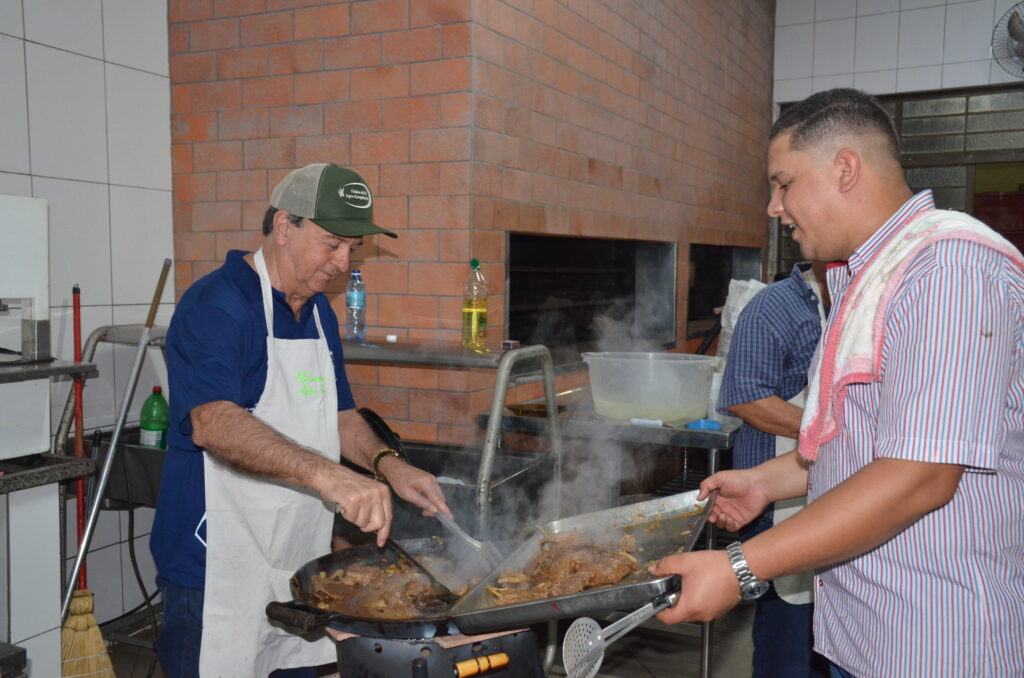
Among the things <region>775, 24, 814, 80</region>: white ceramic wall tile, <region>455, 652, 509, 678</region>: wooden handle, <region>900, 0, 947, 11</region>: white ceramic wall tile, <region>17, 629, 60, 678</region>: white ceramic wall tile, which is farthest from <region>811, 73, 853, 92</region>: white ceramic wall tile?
<region>17, 629, 60, 678</region>: white ceramic wall tile

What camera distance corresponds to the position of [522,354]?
10.2 ft

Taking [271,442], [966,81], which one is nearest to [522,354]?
[271,442]

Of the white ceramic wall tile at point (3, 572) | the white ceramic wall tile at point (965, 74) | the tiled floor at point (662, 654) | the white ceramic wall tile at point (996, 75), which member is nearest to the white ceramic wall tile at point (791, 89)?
the white ceramic wall tile at point (965, 74)

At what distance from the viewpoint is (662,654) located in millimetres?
4066

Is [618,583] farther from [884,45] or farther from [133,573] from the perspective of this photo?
[884,45]

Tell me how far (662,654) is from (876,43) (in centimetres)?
571

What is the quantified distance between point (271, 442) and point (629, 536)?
0.98 m

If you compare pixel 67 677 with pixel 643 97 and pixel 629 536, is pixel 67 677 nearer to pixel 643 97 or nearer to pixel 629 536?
pixel 629 536

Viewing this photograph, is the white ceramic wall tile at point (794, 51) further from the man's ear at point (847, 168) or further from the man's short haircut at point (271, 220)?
the man's ear at point (847, 168)

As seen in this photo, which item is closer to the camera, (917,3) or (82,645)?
(82,645)

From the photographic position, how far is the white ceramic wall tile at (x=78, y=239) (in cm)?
349

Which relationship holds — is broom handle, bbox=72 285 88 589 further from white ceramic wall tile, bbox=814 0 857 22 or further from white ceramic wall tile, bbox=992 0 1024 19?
white ceramic wall tile, bbox=992 0 1024 19

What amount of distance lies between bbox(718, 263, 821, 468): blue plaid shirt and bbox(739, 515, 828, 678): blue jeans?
0.72 meters

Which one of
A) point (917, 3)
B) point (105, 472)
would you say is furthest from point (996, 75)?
point (105, 472)
